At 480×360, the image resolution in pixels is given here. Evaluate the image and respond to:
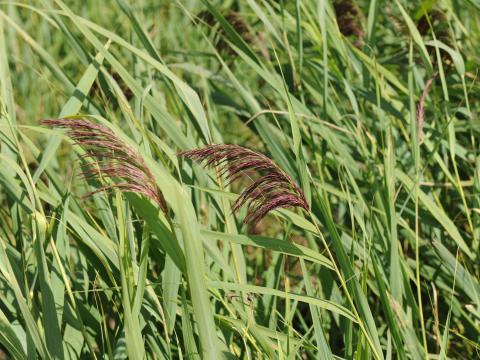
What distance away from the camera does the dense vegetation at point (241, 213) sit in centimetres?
127

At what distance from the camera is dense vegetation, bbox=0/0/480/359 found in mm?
1267

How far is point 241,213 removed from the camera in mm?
1920

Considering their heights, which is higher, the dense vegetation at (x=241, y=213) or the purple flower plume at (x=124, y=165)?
the purple flower plume at (x=124, y=165)

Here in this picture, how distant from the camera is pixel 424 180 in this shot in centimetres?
203

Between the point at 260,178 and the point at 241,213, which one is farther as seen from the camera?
the point at 241,213

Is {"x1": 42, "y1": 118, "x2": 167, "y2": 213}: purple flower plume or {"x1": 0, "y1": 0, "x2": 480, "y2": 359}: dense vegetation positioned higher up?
{"x1": 42, "y1": 118, "x2": 167, "y2": 213}: purple flower plume

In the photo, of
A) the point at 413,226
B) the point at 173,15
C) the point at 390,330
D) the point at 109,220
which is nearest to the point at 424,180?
the point at 413,226

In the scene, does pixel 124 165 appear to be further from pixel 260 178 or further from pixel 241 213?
pixel 241 213

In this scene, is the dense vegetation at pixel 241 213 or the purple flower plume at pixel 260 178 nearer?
the purple flower plume at pixel 260 178

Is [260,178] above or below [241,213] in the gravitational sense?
above

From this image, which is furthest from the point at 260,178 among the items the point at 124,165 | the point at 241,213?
the point at 241,213

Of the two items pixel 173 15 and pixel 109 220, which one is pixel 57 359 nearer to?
pixel 109 220

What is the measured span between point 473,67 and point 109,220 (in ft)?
3.65

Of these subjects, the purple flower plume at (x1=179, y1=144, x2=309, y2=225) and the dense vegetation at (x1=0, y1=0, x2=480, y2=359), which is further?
the dense vegetation at (x1=0, y1=0, x2=480, y2=359)
